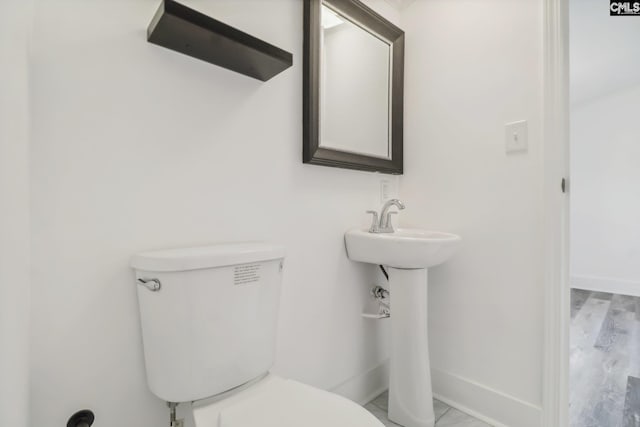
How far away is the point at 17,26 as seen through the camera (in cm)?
50

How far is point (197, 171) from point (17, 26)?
459 millimetres

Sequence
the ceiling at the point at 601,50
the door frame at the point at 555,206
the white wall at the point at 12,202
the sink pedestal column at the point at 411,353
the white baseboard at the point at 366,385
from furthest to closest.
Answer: the ceiling at the point at 601,50, the white baseboard at the point at 366,385, the sink pedestal column at the point at 411,353, the door frame at the point at 555,206, the white wall at the point at 12,202

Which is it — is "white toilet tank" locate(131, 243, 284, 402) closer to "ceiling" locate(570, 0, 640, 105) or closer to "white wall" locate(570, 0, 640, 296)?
"ceiling" locate(570, 0, 640, 105)

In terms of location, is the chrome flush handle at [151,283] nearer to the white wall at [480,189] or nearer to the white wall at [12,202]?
the white wall at [12,202]

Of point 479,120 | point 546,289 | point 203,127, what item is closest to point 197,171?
point 203,127

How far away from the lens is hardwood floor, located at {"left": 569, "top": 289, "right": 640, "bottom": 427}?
4.17 ft

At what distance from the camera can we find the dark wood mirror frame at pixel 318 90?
1.14 meters

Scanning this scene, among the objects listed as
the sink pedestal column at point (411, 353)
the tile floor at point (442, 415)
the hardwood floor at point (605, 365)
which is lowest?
the tile floor at point (442, 415)

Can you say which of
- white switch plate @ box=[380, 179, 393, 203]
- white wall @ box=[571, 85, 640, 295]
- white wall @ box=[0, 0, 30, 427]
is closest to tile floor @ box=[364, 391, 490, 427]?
white switch plate @ box=[380, 179, 393, 203]

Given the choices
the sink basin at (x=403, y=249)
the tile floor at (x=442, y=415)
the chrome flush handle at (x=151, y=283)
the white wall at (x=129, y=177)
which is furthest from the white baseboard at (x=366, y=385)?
the chrome flush handle at (x=151, y=283)

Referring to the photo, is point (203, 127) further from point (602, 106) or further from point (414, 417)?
point (602, 106)

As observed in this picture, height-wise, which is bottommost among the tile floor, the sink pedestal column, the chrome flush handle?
the tile floor

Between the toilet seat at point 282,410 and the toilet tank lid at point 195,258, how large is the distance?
0.34 m

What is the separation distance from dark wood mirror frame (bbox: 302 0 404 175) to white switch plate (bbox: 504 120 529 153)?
18.3 inches
